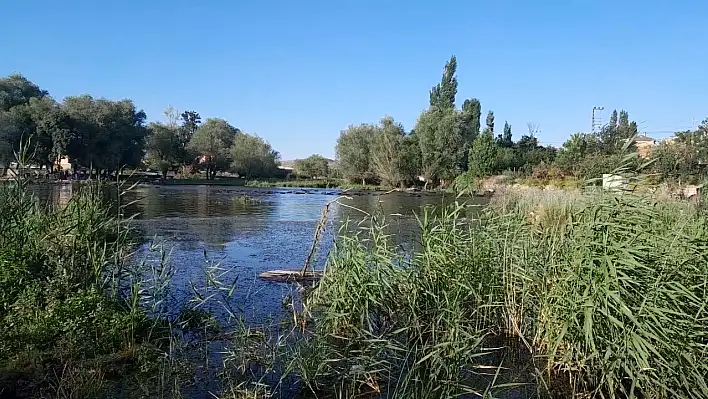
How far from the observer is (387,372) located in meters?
5.63

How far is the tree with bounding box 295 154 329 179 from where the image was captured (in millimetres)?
83375

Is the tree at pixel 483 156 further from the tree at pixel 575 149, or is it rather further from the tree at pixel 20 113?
the tree at pixel 20 113

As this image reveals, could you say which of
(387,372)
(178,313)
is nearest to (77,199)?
(178,313)

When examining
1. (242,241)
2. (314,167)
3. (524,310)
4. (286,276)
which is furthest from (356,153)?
(524,310)

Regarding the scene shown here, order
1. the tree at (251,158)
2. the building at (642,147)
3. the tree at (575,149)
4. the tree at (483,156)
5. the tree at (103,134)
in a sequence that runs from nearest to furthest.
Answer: the building at (642,147), the tree at (575,149), the tree at (483,156), the tree at (103,134), the tree at (251,158)

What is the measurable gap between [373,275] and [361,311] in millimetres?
469

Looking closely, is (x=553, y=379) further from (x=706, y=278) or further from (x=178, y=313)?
(x=178, y=313)

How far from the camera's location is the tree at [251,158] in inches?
3214

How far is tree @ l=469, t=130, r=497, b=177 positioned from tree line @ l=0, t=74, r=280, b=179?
37169 mm

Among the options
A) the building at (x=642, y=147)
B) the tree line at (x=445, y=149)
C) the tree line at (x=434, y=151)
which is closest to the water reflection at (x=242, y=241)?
the building at (x=642, y=147)

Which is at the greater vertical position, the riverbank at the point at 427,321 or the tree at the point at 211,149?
the tree at the point at 211,149

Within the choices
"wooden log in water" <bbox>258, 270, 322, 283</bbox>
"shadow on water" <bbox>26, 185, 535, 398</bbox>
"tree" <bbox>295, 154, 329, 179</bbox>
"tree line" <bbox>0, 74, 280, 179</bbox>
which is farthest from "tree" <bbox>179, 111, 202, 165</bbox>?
"wooden log in water" <bbox>258, 270, 322, 283</bbox>

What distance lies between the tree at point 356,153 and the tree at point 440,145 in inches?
333

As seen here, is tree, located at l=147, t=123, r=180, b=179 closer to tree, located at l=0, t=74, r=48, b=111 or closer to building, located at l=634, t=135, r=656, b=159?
tree, located at l=0, t=74, r=48, b=111
